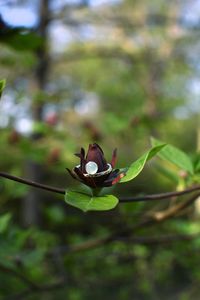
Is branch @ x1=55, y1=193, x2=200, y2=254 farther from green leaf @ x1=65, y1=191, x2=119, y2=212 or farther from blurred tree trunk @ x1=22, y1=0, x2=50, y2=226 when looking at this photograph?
blurred tree trunk @ x1=22, y1=0, x2=50, y2=226

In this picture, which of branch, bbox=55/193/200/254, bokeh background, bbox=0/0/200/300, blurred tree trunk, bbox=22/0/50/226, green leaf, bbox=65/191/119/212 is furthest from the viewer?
blurred tree trunk, bbox=22/0/50/226

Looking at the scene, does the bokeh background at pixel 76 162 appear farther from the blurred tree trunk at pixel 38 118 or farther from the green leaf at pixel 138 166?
the green leaf at pixel 138 166

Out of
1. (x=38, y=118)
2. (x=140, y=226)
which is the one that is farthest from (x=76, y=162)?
(x=140, y=226)

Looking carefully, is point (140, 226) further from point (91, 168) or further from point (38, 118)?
point (38, 118)

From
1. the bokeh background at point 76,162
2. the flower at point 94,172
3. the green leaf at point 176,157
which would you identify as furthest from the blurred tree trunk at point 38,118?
the flower at point 94,172

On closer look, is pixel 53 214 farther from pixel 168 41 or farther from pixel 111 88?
pixel 168 41

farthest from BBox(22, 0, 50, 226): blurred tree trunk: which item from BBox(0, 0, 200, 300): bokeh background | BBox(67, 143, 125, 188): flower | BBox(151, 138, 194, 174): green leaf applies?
BBox(67, 143, 125, 188): flower
